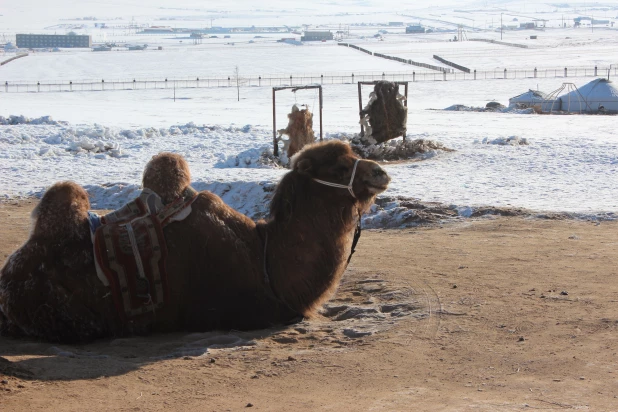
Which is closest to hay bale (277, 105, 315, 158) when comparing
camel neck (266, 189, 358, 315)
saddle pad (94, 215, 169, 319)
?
camel neck (266, 189, 358, 315)

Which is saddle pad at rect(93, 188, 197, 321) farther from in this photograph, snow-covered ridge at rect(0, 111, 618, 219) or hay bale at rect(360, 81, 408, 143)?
hay bale at rect(360, 81, 408, 143)

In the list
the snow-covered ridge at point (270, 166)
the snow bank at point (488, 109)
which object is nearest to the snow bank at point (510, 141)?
the snow-covered ridge at point (270, 166)

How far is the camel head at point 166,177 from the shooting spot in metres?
6.96

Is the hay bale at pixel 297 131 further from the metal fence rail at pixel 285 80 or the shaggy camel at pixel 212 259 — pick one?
the metal fence rail at pixel 285 80

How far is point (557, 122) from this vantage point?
31031 mm

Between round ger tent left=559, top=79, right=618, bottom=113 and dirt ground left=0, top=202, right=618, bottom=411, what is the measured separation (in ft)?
115

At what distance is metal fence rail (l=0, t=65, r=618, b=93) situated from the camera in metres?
66.7

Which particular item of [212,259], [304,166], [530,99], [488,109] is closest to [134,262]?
[212,259]

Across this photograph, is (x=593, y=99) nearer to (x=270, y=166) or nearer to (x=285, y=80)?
(x=270, y=166)

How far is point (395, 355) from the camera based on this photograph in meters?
6.05

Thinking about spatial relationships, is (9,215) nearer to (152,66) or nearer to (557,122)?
(557,122)

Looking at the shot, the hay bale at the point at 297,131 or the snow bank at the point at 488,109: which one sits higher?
the hay bale at the point at 297,131

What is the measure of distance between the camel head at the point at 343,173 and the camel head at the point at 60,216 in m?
1.82

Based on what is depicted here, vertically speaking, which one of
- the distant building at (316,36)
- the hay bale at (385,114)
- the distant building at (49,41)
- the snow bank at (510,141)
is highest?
the distant building at (316,36)
